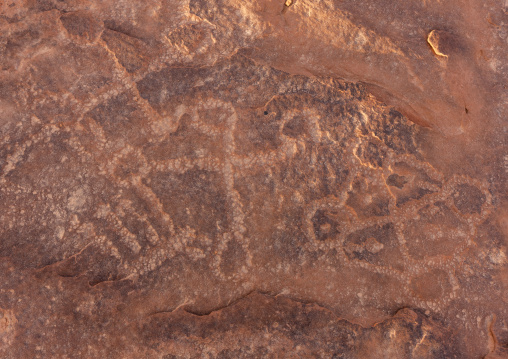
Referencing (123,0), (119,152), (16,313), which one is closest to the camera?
(16,313)

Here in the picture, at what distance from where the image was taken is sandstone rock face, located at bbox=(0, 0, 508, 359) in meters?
2.24

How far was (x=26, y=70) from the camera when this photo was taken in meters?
2.41

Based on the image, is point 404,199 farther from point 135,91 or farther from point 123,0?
point 123,0

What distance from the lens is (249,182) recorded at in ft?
7.77

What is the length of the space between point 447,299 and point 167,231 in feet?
6.30

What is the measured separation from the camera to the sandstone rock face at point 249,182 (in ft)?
7.34

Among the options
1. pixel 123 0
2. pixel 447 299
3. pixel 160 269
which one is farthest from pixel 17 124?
pixel 447 299

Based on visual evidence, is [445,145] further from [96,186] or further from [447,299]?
[96,186]

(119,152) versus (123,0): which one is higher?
(123,0)

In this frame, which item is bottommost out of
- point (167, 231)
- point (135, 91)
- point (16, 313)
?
point (16, 313)

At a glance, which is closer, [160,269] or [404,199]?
[160,269]

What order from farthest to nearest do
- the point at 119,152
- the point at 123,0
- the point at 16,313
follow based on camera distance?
the point at 123,0, the point at 119,152, the point at 16,313

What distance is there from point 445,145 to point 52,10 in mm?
2900

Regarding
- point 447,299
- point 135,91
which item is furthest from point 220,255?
point 447,299
